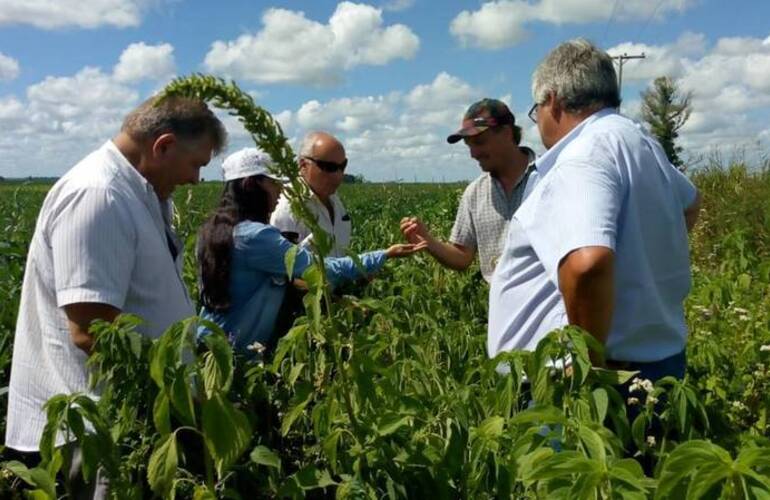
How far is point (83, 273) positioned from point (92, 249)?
0.07 meters

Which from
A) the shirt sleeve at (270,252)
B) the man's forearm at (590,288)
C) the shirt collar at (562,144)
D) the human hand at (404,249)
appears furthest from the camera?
the human hand at (404,249)

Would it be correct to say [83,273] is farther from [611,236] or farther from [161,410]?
[611,236]

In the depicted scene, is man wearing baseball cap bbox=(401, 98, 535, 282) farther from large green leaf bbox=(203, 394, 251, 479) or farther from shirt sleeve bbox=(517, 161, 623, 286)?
large green leaf bbox=(203, 394, 251, 479)

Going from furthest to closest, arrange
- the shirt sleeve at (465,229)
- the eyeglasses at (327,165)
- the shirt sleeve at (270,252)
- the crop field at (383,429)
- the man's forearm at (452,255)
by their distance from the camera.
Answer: the eyeglasses at (327,165), the shirt sleeve at (465,229), the man's forearm at (452,255), the shirt sleeve at (270,252), the crop field at (383,429)

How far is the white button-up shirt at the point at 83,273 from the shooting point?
222cm

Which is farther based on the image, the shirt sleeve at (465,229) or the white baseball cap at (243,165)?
the shirt sleeve at (465,229)

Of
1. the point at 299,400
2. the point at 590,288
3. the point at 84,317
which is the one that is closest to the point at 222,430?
the point at 299,400

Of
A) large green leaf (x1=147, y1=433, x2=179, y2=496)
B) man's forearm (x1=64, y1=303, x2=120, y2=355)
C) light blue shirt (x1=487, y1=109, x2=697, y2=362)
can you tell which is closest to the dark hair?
man's forearm (x1=64, y1=303, x2=120, y2=355)

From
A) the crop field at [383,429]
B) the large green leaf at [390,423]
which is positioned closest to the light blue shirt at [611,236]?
the crop field at [383,429]

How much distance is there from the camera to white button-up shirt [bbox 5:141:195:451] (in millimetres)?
2223

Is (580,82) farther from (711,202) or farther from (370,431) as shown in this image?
(711,202)

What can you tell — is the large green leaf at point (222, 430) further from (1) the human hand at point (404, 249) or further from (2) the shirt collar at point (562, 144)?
(1) the human hand at point (404, 249)

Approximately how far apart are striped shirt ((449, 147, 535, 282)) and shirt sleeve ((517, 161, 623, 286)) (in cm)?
185

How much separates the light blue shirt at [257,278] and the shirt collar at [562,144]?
1141 mm
